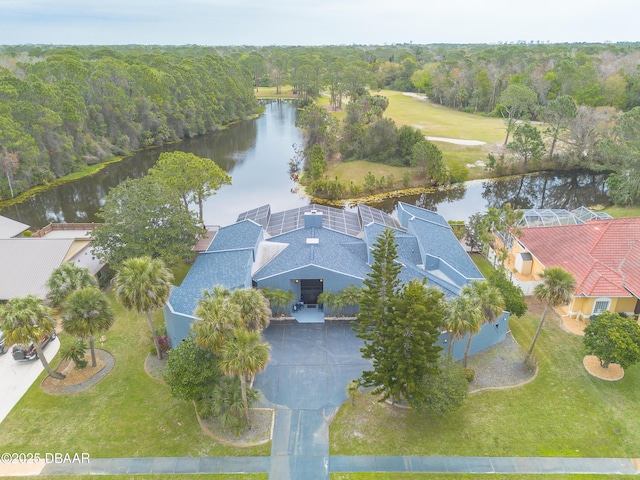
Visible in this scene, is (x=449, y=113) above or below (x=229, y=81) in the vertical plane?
below

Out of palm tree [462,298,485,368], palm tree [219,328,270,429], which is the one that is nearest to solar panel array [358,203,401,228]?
palm tree [462,298,485,368]

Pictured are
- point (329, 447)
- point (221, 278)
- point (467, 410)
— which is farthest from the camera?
point (221, 278)

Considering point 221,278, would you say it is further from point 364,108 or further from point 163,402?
point 364,108

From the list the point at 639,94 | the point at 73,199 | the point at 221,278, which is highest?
the point at 639,94

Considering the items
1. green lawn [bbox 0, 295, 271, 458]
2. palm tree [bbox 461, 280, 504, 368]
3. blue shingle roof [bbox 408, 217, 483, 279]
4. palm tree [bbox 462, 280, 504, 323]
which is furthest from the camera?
blue shingle roof [bbox 408, 217, 483, 279]

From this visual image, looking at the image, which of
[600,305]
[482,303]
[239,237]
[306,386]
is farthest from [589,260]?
[239,237]

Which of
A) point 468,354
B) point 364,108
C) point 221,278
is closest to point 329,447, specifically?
point 468,354

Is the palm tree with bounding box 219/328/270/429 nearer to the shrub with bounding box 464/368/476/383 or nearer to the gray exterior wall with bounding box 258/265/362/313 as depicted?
the gray exterior wall with bounding box 258/265/362/313
